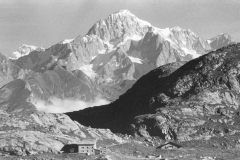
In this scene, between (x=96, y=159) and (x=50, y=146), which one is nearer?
(x=96, y=159)

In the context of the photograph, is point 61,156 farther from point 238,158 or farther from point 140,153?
point 238,158

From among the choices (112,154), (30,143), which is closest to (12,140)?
(30,143)

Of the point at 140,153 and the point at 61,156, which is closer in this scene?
the point at 61,156

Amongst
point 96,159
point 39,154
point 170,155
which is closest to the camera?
point 96,159

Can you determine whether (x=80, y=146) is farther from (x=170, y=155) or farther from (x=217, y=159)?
(x=217, y=159)

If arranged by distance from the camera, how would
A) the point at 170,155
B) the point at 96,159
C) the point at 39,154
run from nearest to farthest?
the point at 96,159
the point at 39,154
the point at 170,155

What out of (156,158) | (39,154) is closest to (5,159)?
(39,154)

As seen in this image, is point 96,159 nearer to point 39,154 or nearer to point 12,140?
point 39,154
